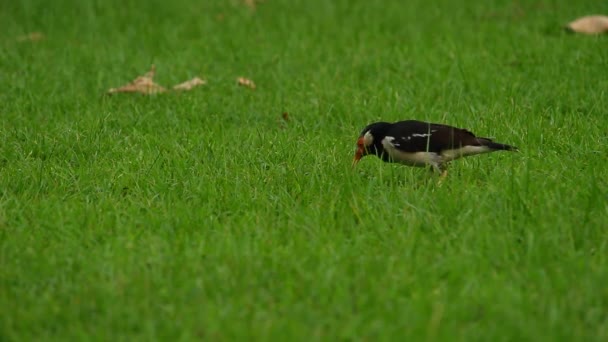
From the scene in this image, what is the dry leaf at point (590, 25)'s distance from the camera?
1007 cm

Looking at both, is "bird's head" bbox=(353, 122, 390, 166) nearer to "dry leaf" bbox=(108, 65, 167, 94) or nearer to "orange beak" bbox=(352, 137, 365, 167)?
"orange beak" bbox=(352, 137, 365, 167)

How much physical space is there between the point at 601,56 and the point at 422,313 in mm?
5949

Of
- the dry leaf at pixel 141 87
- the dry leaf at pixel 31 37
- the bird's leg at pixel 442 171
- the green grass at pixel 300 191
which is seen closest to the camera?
the green grass at pixel 300 191

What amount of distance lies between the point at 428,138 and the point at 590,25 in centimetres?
503

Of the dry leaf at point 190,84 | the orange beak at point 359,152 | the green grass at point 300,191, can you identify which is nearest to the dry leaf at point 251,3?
the green grass at point 300,191

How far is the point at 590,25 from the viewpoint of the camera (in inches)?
399

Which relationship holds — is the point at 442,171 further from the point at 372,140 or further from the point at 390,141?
the point at 372,140

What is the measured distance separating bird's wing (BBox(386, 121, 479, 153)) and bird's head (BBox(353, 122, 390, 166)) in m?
0.10

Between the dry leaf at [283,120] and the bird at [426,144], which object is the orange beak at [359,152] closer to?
the bird at [426,144]

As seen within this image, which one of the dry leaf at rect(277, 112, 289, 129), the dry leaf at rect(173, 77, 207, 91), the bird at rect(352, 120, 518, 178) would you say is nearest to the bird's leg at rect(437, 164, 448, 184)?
the bird at rect(352, 120, 518, 178)

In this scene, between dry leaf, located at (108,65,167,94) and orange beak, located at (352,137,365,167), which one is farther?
dry leaf, located at (108,65,167,94)

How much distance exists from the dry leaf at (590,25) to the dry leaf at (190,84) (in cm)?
430

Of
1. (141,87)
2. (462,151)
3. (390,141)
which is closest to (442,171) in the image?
(462,151)

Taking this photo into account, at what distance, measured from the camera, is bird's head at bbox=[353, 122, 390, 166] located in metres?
6.19
